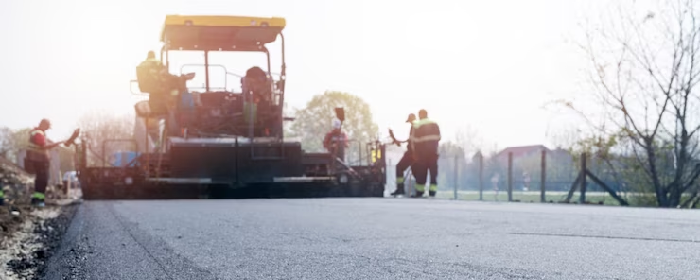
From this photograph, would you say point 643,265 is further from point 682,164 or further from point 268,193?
point 682,164

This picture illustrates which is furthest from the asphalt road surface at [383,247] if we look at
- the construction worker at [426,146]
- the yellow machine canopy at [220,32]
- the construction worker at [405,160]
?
the construction worker at [405,160]

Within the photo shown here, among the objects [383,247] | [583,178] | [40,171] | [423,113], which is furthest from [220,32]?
[383,247]

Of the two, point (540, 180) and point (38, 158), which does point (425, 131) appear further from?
point (38, 158)

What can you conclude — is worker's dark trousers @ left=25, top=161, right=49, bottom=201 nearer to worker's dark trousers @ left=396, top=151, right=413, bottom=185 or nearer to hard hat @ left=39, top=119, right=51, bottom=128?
hard hat @ left=39, top=119, right=51, bottom=128

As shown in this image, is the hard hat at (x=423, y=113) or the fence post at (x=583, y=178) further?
the fence post at (x=583, y=178)

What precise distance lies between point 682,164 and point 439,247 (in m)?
11.7

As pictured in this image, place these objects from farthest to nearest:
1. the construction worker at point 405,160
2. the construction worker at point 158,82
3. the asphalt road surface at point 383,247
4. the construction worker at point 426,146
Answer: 1. the construction worker at point 405,160
2. the construction worker at point 426,146
3. the construction worker at point 158,82
4. the asphalt road surface at point 383,247

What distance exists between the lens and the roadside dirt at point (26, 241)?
17.4ft

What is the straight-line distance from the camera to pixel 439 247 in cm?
530

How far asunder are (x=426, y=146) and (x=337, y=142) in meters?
1.88

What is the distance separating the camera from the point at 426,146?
49.3 feet

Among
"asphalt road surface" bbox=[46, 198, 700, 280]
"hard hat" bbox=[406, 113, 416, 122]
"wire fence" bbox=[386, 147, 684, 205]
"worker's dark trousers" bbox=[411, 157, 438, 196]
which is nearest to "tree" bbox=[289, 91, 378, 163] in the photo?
"wire fence" bbox=[386, 147, 684, 205]

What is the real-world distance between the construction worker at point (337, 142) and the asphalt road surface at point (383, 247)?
7407 millimetres

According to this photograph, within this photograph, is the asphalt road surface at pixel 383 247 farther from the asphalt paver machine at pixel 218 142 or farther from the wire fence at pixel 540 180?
the wire fence at pixel 540 180
